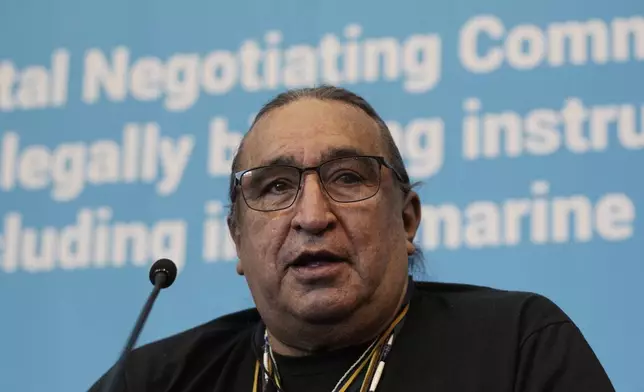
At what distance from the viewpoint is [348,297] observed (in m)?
1.82

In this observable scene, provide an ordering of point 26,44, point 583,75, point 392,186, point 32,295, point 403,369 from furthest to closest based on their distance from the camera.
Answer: point 26,44
point 32,295
point 583,75
point 392,186
point 403,369

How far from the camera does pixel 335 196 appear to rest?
187 cm

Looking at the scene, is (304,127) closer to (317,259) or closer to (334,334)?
(317,259)

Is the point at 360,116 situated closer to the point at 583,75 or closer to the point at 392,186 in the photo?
the point at 392,186

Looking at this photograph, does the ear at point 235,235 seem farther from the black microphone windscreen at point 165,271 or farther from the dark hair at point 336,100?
the black microphone windscreen at point 165,271

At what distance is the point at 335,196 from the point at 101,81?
4.73 feet

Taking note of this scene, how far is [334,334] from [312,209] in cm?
24

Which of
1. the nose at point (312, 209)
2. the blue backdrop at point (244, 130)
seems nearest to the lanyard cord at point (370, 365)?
the nose at point (312, 209)

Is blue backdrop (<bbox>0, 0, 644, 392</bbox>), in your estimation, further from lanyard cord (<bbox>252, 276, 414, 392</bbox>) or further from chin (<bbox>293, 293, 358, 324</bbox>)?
chin (<bbox>293, 293, 358, 324</bbox>)

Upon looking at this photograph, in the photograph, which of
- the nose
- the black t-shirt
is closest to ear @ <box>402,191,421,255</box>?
the black t-shirt

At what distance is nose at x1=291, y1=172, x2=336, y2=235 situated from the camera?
1.80m

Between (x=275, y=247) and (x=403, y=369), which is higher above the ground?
(x=275, y=247)

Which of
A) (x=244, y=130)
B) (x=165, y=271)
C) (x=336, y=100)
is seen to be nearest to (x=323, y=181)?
(x=336, y=100)

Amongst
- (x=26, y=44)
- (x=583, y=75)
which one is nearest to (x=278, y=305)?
(x=583, y=75)
